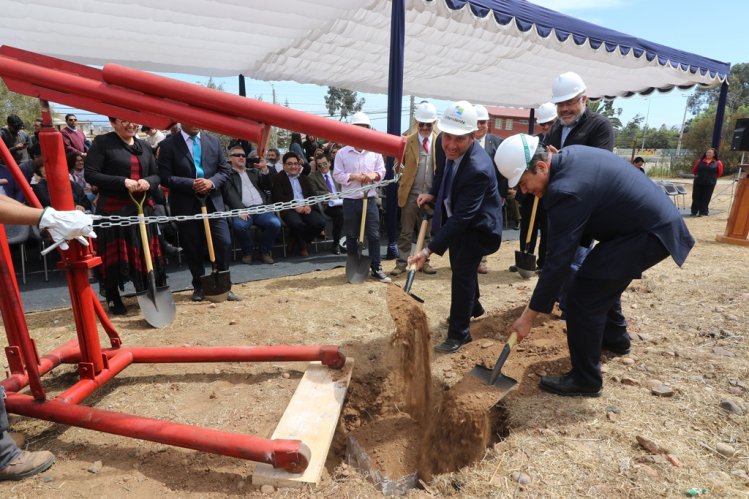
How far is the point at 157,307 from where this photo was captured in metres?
4.15

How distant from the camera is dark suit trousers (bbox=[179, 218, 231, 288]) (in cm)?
466

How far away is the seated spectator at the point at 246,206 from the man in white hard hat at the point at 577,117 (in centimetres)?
390

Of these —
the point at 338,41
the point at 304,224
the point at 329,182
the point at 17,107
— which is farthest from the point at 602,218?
the point at 17,107

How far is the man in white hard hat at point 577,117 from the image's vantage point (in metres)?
3.79

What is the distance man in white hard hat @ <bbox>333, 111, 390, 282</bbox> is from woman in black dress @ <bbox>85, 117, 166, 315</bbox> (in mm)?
2069

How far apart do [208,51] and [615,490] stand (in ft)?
27.4

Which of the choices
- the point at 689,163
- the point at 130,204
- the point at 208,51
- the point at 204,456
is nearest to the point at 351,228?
the point at 130,204

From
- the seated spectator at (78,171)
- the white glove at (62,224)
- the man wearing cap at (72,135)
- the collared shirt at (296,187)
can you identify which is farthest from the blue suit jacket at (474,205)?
the man wearing cap at (72,135)

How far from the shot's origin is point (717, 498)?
201 cm

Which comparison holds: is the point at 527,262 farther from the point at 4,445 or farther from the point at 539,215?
the point at 4,445

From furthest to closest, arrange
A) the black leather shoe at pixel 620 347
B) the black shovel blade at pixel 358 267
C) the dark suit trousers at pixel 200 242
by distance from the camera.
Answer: the black shovel blade at pixel 358 267 → the dark suit trousers at pixel 200 242 → the black leather shoe at pixel 620 347

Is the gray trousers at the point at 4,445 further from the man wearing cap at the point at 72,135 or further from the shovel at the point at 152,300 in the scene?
the man wearing cap at the point at 72,135

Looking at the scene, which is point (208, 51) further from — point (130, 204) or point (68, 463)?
point (68, 463)

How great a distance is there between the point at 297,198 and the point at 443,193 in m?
→ 3.44
